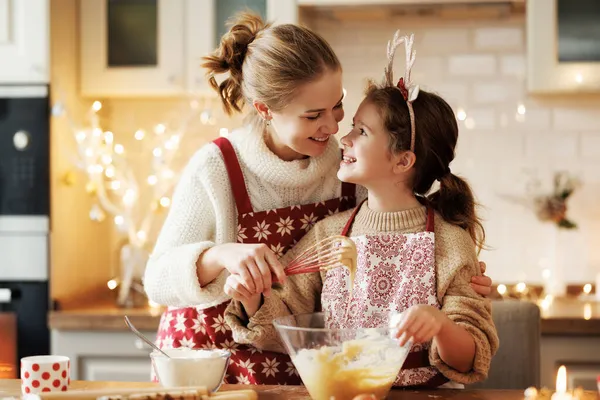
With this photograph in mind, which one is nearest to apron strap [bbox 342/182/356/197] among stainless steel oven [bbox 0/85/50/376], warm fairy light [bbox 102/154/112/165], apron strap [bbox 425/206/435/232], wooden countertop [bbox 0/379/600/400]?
apron strap [bbox 425/206/435/232]

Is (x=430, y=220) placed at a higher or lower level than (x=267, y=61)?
lower

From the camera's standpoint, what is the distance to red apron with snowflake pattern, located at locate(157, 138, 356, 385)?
6.23ft

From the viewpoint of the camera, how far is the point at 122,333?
281 cm

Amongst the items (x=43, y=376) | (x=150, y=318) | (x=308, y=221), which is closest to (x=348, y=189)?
(x=308, y=221)

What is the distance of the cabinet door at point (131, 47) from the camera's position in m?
3.03

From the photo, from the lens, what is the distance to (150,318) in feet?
9.08

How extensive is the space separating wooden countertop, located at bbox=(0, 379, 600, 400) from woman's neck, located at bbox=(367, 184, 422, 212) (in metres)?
0.46

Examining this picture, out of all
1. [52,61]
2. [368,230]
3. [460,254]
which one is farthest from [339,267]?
[52,61]

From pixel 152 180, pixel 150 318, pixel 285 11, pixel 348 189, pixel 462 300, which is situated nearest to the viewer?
pixel 462 300

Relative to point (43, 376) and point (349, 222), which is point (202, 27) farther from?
point (43, 376)

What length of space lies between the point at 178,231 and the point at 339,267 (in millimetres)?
365

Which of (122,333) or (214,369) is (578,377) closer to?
(122,333)

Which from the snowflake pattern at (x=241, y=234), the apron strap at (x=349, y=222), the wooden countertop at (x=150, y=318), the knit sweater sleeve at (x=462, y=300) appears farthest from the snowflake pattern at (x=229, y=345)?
the wooden countertop at (x=150, y=318)

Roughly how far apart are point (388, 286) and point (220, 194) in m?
0.42
